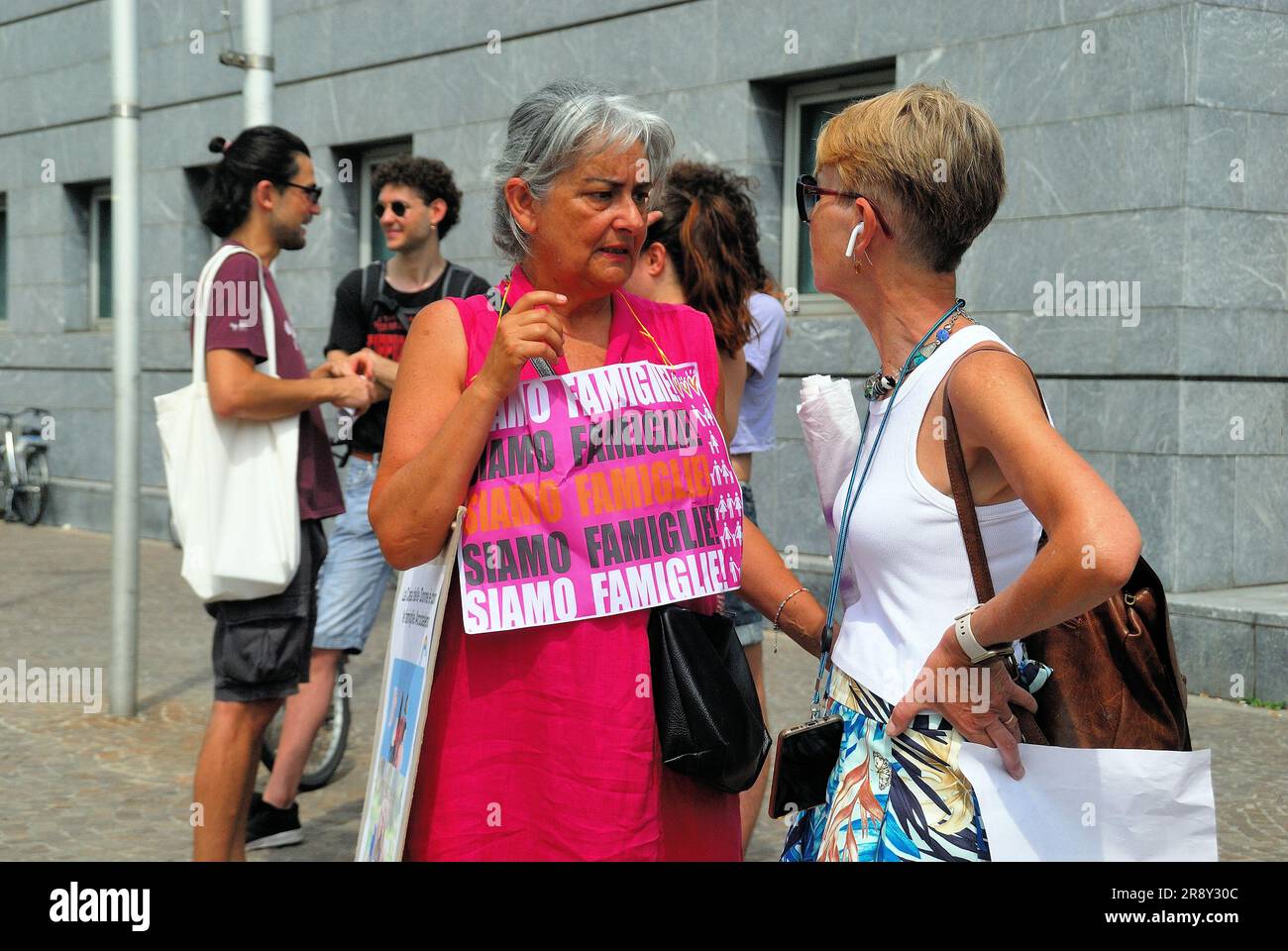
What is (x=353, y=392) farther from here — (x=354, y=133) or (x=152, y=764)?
(x=354, y=133)

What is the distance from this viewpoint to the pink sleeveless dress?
2.41m

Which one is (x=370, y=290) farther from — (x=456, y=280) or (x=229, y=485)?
(x=229, y=485)

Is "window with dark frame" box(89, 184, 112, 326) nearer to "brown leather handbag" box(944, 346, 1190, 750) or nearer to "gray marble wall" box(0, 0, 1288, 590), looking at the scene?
"gray marble wall" box(0, 0, 1288, 590)

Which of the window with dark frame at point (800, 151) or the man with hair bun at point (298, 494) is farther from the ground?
the window with dark frame at point (800, 151)

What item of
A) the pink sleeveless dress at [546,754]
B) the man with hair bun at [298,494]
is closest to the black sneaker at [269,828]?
the man with hair bun at [298,494]

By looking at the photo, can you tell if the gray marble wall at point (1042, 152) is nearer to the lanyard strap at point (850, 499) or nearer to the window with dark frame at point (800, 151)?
the window with dark frame at point (800, 151)

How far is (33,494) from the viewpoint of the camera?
1438 cm

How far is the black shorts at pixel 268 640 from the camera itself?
12.5 ft

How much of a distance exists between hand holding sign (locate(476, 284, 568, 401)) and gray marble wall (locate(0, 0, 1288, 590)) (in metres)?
5.56

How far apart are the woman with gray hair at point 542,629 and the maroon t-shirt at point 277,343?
1.48 meters

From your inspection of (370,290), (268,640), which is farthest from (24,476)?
(268,640)

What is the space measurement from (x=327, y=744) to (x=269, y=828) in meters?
0.79

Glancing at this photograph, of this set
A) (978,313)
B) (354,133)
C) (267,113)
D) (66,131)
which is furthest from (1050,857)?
(66,131)
